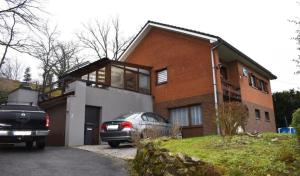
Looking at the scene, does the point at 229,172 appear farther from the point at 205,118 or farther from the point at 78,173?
the point at 205,118

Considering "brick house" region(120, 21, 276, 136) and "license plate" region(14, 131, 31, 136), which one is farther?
"brick house" region(120, 21, 276, 136)

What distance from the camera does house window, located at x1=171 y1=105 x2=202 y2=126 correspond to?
60.6 feet

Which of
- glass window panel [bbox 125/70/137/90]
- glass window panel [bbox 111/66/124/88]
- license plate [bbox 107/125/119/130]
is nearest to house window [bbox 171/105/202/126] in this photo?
glass window panel [bbox 125/70/137/90]

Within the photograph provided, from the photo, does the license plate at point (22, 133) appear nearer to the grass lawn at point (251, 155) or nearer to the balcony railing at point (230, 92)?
the grass lawn at point (251, 155)

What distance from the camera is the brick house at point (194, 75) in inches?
716

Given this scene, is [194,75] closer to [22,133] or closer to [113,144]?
[113,144]

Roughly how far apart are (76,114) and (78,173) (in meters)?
7.76

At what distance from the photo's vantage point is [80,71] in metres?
21.5

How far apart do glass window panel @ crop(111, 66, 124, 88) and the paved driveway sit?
8.37 m

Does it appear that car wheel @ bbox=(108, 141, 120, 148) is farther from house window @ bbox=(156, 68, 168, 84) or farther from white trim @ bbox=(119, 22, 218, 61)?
white trim @ bbox=(119, 22, 218, 61)

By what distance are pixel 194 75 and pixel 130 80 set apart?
4138 mm

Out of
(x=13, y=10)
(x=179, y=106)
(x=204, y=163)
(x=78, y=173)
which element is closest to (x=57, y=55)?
(x=13, y=10)

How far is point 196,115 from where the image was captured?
60.9 feet

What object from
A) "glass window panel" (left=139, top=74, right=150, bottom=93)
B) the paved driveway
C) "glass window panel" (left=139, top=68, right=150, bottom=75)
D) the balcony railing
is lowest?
the paved driveway
